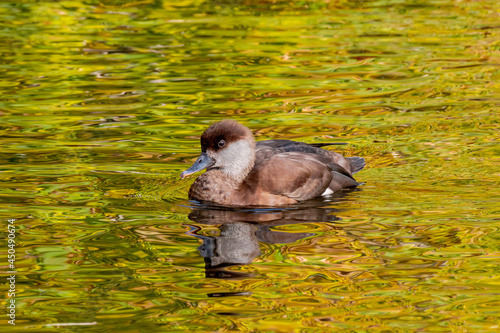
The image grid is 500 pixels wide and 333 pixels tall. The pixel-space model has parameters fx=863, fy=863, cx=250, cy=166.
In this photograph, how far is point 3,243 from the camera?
24.3ft

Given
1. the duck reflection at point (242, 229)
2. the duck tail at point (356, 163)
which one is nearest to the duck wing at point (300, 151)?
the duck tail at point (356, 163)

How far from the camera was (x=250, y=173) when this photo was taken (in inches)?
343

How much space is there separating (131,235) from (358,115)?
16.1 ft

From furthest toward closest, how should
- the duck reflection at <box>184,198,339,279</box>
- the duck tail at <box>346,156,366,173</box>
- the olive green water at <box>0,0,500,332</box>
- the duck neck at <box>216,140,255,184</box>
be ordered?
the duck tail at <box>346,156,366,173</box> → the duck neck at <box>216,140,255,184</box> → the duck reflection at <box>184,198,339,279</box> → the olive green water at <box>0,0,500,332</box>

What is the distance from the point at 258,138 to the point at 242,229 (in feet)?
10.4

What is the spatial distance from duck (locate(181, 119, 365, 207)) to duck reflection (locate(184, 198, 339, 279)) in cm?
13

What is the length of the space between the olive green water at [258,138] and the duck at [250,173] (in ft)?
0.62

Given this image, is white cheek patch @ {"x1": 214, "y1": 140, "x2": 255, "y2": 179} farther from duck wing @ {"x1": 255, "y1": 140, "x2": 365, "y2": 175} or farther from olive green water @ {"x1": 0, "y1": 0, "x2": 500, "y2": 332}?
olive green water @ {"x1": 0, "y1": 0, "x2": 500, "y2": 332}

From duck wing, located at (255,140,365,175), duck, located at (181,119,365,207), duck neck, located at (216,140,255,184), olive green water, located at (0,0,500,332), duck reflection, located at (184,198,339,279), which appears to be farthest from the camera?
duck wing, located at (255,140,365,175)

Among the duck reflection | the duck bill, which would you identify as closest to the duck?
the duck bill

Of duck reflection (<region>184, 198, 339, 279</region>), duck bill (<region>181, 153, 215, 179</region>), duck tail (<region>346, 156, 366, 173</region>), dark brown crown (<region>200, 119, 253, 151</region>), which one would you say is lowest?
duck reflection (<region>184, 198, 339, 279</region>)

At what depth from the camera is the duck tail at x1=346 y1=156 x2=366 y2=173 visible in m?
9.50

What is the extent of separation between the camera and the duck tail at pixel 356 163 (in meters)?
9.50

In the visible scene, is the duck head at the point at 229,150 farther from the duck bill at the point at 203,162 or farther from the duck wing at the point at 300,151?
the duck wing at the point at 300,151
